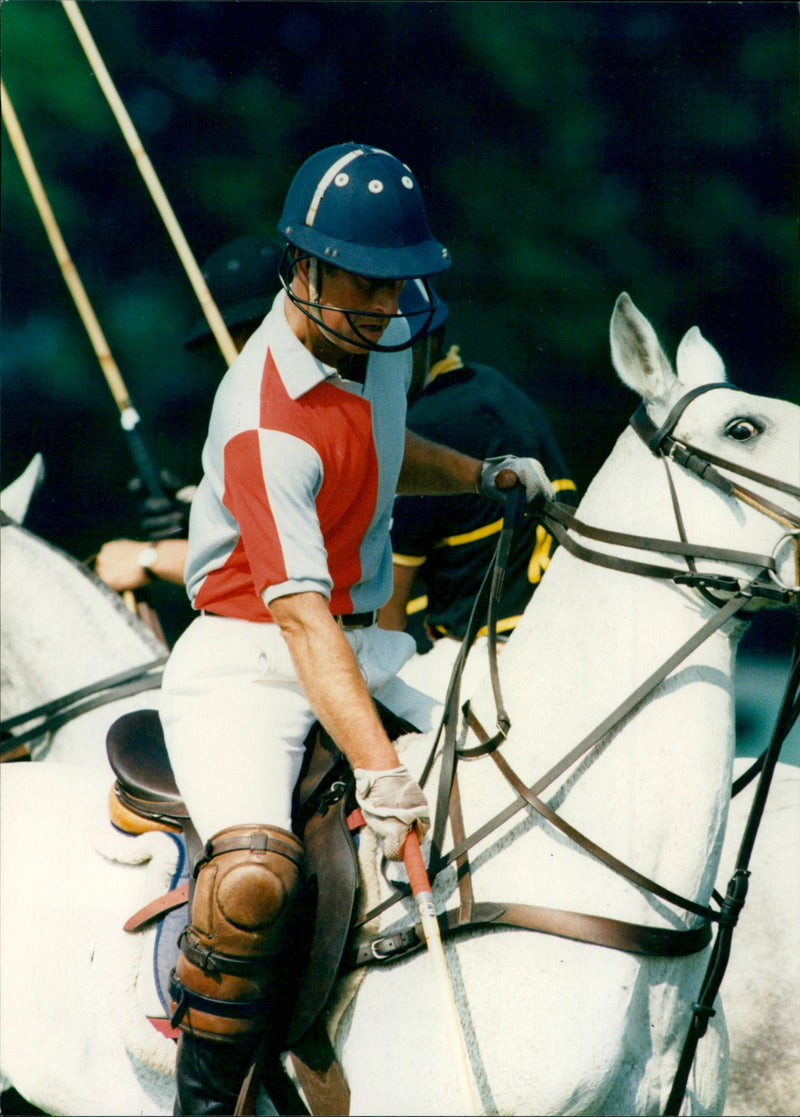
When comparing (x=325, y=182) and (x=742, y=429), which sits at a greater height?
(x=325, y=182)

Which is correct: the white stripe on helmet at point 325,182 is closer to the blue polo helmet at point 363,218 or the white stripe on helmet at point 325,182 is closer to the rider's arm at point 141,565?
the blue polo helmet at point 363,218

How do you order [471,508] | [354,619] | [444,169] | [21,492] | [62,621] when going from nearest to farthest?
[354,619] < [471,508] < [62,621] < [21,492] < [444,169]

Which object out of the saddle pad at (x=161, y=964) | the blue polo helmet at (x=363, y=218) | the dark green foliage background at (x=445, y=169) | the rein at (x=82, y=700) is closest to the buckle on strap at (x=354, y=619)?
the saddle pad at (x=161, y=964)

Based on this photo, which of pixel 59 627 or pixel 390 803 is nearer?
pixel 390 803

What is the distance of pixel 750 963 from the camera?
3172 millimetres

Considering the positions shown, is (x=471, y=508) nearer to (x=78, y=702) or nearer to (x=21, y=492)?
(x=78, y=702)

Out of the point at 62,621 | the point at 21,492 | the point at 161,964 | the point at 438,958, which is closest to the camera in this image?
the point at 438,958

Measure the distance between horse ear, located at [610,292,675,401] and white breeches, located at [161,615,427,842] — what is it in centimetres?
99

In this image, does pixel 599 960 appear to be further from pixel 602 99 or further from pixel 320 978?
pixel 602 99

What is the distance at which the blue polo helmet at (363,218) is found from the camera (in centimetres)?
225

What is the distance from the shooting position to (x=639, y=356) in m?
2.29

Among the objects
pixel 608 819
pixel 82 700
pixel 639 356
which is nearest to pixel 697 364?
pixel 639 356

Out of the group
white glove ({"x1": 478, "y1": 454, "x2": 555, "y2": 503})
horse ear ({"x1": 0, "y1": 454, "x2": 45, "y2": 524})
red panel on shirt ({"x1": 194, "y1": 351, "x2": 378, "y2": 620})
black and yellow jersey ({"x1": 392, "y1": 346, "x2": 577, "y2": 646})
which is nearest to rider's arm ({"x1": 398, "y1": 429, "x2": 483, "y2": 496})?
white glove ({"x1": 478, "y1": 454, "x2": 555, "y2": 503})

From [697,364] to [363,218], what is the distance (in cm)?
86
